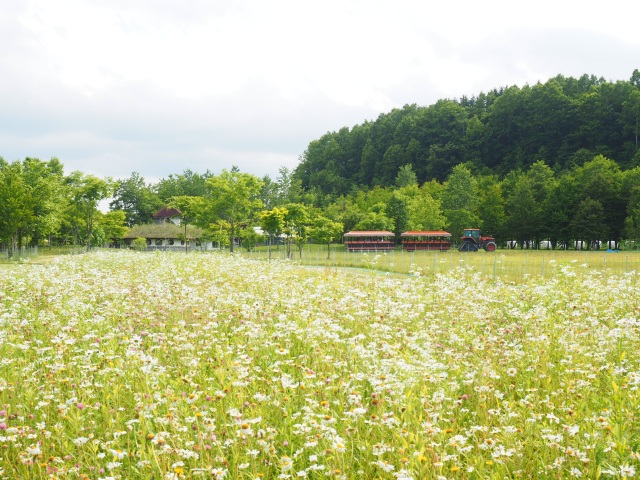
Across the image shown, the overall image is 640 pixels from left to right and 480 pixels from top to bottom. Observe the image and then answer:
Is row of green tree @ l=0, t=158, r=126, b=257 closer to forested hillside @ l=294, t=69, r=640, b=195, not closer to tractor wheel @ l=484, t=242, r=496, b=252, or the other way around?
tractor wheel @ l=484, t=242, r=496, b=252

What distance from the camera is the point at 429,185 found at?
105 meters

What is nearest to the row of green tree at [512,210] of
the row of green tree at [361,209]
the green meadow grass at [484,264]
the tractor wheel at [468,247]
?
the row of green tree at [361,209]

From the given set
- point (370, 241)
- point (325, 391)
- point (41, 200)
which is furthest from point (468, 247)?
point (325, 391)

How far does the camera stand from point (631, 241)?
70.4 m

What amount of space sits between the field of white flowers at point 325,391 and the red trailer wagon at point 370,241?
5895 cm

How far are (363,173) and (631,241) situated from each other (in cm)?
8238

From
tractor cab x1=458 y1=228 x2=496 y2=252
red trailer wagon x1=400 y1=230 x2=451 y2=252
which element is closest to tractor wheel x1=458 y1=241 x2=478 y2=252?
tractor cab x1=458 y1=228 x2=496 y2=252

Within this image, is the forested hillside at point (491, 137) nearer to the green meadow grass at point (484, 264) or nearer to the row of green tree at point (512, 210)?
the row of green tree at point (512, 210)

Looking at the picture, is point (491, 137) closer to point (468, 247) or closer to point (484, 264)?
point (468, 247)

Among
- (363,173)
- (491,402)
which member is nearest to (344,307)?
(491,402)

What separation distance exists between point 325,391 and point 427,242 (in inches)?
2633

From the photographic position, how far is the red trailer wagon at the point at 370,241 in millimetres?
70500

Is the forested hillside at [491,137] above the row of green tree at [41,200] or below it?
above

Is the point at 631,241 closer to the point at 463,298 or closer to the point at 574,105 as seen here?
the point at 574,105
